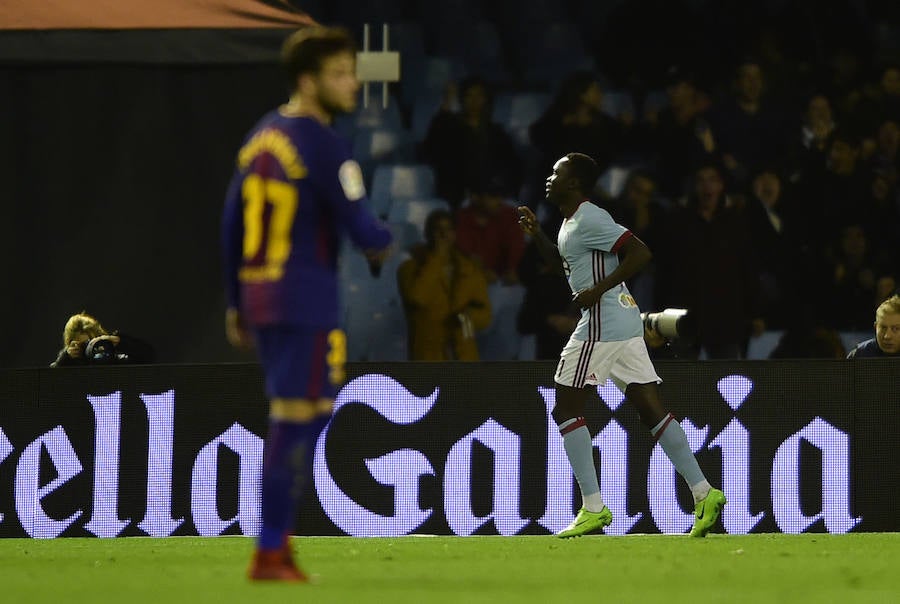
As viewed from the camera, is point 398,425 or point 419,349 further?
point 419,349

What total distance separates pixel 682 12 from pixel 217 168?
4264 millimetres

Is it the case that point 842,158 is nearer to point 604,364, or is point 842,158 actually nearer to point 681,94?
point 681,94

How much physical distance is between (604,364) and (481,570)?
218 cm

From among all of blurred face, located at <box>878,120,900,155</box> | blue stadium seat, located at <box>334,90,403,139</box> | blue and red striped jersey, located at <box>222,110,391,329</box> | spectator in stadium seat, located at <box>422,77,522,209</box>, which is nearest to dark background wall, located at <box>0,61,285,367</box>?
spectator in stadium seat, located at <box>422,77,522,209</box>

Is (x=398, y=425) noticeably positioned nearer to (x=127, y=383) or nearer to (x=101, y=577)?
(x=127, y=383)

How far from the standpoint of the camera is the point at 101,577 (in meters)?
5.59

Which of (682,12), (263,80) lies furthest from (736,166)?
(263,80)

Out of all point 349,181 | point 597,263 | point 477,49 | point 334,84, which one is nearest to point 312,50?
point 334,84

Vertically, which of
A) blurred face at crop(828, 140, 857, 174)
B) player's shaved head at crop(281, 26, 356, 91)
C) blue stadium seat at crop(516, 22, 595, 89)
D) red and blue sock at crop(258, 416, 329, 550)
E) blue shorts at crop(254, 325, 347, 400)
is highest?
blue stadium seat at crop(516, 22, 595, 89)

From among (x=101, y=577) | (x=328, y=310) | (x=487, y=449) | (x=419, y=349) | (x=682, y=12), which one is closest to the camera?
(x=328, y=310)

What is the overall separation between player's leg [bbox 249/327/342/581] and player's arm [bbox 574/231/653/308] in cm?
296

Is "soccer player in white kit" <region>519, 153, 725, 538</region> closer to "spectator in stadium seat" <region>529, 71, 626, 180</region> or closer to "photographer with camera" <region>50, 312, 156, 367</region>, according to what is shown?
"photographer with camera" <region>50, 312, 156, 367</region>

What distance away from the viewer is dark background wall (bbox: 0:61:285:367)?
11.1 meters

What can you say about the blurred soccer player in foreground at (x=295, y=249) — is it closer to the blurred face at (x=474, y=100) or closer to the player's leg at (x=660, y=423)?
the player's leg at (x=660, y=423)
